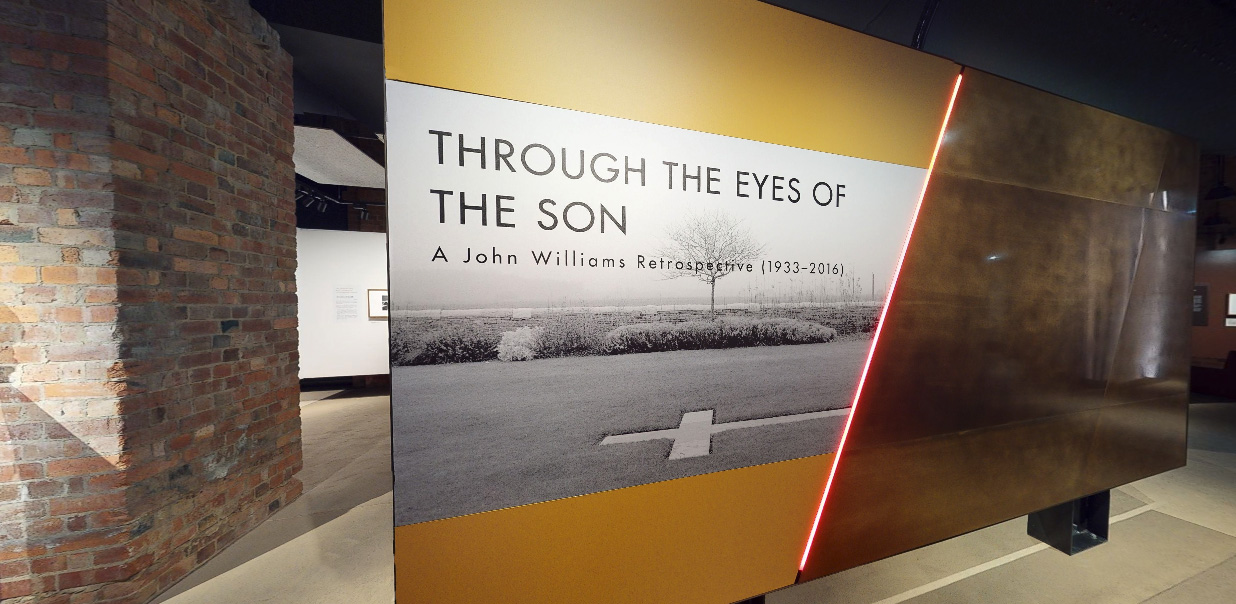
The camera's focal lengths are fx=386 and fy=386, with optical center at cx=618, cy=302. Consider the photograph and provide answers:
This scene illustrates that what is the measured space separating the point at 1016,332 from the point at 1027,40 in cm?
204

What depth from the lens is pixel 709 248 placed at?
1.44m

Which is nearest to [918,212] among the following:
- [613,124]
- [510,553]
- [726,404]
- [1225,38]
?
[726,404]

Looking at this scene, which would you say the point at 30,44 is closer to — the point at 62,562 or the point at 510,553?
the point at 62,562

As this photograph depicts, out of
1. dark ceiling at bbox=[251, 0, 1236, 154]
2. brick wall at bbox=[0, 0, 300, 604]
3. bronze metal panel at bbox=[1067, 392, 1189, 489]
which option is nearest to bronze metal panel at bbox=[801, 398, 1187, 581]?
bronze metal panel at bbox=[1067, 392, 1189, 489]

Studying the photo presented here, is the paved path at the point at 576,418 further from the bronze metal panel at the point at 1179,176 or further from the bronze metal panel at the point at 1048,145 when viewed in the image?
the bronze metal panel at the point at 1179,176

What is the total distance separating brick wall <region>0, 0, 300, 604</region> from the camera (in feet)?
5.07

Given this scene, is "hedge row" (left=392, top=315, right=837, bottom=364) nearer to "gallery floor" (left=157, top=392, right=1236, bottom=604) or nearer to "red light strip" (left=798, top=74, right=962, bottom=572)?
"red light strip" (left=798, top=74, right=962, bottom=572)

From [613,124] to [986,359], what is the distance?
7.05 ft

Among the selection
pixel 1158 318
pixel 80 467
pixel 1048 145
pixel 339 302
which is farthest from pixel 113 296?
pixel 1158 318

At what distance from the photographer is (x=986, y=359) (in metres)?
1.93

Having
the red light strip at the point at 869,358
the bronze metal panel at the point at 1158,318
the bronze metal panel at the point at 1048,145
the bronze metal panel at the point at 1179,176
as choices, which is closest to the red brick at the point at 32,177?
the red light strip at the point at 869,358

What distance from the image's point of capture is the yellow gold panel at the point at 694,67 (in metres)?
1.16

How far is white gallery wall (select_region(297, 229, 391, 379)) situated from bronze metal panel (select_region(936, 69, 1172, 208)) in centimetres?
602

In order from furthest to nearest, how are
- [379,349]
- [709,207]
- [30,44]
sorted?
[379,349], [30,44], [709,207]
